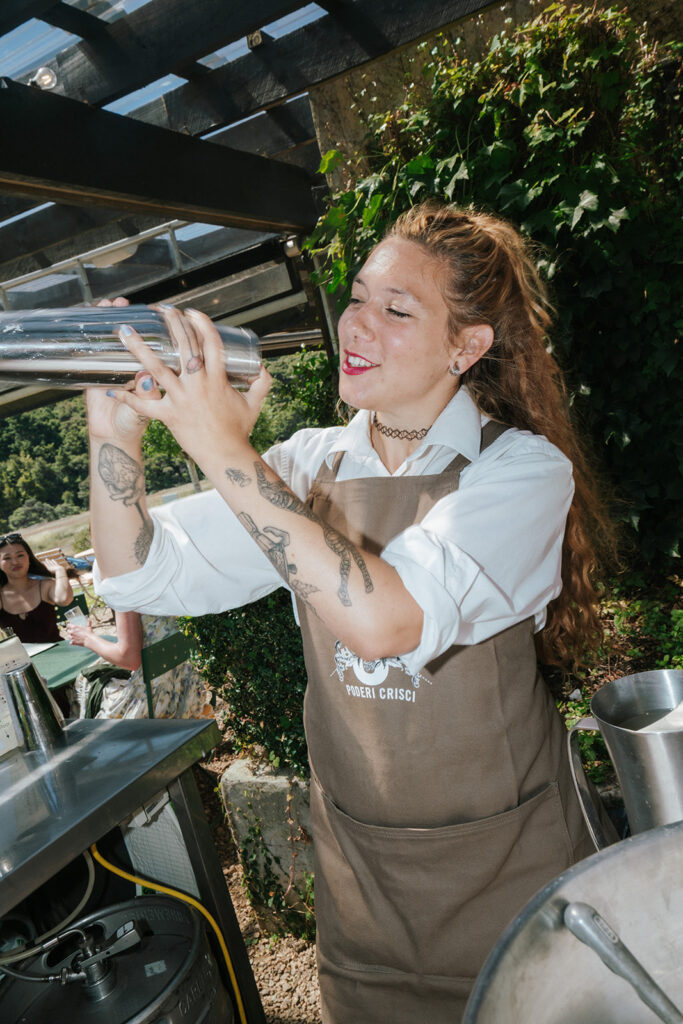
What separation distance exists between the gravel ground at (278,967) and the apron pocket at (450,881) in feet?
3.73

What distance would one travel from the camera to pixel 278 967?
8.31 ft

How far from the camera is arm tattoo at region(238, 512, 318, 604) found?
2.75ft

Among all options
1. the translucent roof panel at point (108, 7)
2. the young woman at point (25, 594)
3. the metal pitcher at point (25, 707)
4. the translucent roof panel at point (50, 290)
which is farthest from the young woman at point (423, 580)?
the translucent roof panel at point (50, 290)

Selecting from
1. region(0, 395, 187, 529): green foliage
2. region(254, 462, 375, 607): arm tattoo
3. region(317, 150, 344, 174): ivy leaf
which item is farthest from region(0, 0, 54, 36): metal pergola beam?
region(0, 395, 187, 529): green foliage

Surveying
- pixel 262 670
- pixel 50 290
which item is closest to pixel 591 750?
pixel 262 670

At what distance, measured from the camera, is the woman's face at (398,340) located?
1.18 metres

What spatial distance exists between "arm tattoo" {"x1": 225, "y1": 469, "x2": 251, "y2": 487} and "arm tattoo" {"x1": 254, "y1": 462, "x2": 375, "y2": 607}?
0.05ft

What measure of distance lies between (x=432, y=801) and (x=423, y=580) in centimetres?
46

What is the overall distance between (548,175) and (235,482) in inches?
97.5

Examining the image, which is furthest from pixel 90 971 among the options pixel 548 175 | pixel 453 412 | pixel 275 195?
pixel 275 195

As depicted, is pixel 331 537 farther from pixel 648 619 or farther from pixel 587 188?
pixel 648 619

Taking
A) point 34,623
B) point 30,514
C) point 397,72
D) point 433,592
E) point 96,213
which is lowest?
point 34,623

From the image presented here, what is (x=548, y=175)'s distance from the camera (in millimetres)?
2736

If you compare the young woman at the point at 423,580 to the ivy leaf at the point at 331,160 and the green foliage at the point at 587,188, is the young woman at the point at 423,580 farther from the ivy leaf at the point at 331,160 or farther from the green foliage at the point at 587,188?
the ivy leaf at the point at 331,160
